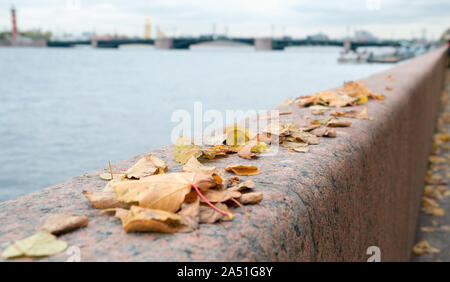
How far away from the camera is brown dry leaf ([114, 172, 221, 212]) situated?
91cm

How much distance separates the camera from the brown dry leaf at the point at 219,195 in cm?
96

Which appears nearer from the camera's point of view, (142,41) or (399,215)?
(399,215)

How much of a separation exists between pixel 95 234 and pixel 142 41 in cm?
7106

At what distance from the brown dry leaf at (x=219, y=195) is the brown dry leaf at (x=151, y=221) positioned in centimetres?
12

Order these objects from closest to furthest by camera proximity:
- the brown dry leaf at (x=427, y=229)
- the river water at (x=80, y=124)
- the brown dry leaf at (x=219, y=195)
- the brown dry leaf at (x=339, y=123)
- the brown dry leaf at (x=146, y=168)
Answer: the brown dry leaf at (x=219, y=195) < the brown dry leaf at (x=146, y=168) < the brown dry leaf at (x=339, y=123) < the brown dry leaf at (x=427, y=229) < the river water at (x=80, y=124)

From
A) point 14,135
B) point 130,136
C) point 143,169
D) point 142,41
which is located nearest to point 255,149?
point 143,169

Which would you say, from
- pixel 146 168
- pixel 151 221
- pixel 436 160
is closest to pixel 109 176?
pixel 146 168

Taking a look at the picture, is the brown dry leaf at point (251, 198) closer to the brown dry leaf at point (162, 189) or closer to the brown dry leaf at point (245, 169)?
the brown dry leaf at point (162, 189)

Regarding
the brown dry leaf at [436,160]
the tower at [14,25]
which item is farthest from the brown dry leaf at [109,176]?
the tower at [14,25]

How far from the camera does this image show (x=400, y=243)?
299cm

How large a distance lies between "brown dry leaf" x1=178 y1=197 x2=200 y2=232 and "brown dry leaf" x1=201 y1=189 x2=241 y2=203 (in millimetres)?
39
